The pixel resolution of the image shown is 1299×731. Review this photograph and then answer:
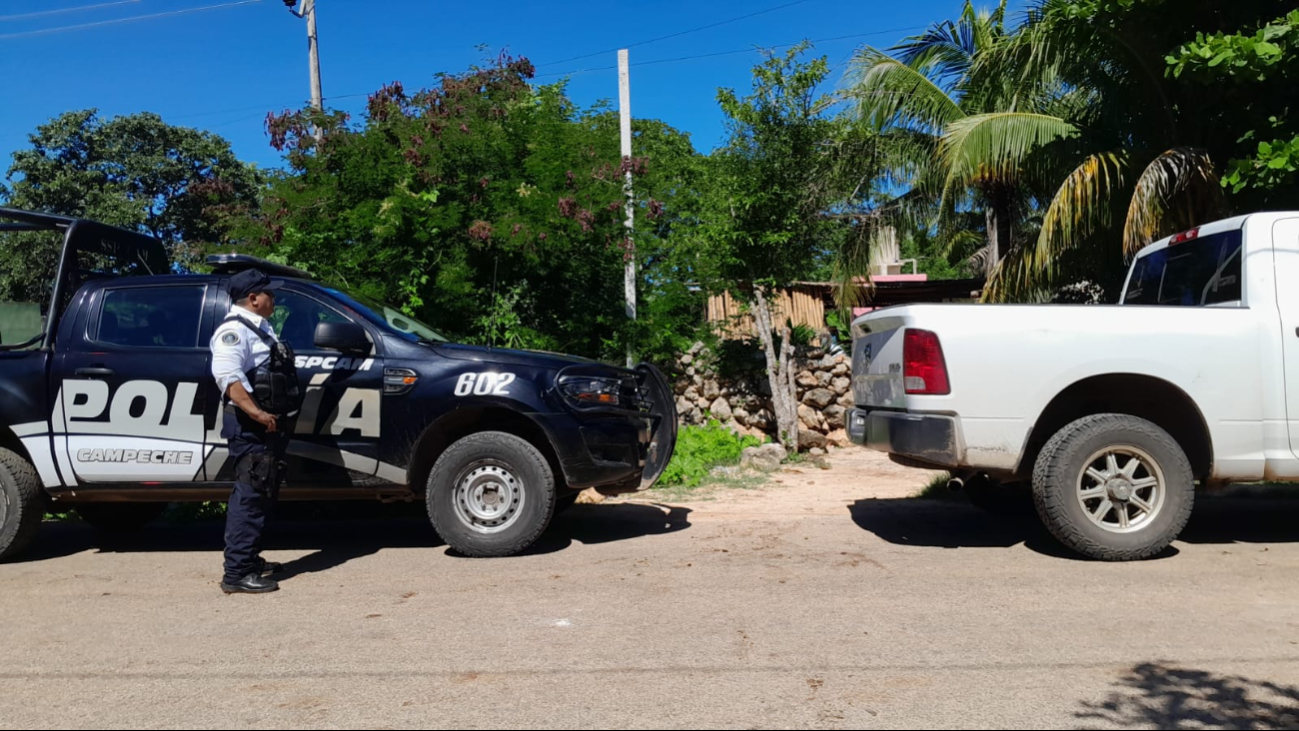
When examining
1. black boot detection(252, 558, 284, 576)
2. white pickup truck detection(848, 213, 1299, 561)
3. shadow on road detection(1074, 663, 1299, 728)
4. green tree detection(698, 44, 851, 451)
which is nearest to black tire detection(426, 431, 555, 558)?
black boot detection(252, 558, 284, 576)

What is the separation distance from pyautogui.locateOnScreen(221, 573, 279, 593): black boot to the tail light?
402cm

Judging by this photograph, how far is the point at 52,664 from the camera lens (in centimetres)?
429

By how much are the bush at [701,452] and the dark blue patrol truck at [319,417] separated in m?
2.75

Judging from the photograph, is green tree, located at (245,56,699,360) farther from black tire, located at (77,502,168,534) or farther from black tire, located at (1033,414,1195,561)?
black tire, located at (1033,414,1195,561)

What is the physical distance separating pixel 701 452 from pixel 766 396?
323cm

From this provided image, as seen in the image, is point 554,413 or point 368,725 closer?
point 368,725

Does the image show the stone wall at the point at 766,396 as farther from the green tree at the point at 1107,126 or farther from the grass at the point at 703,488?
the grass at the point at 703,488

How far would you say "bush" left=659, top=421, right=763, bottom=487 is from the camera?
9.26 meters

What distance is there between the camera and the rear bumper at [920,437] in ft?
18.9

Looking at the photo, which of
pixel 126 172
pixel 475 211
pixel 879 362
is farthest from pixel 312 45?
pixel 126 172

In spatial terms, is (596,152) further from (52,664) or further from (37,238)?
(52,664)

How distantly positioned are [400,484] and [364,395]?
63 cm

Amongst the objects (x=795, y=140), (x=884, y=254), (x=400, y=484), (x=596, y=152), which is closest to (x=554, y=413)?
(x=400, y=484)

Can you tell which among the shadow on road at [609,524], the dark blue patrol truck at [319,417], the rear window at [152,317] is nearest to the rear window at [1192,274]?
the shadow on road at [609,524]
